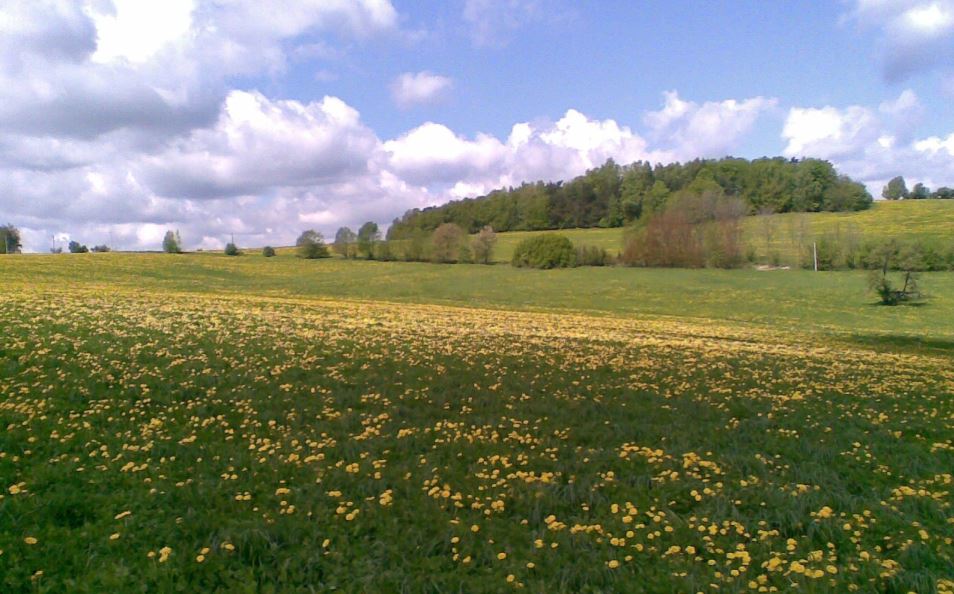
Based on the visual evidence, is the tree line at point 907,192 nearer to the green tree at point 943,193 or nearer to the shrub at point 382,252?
the green tree at point 943,193

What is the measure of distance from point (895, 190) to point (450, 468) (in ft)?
599

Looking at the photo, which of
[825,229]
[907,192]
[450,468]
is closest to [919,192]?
[907,192]

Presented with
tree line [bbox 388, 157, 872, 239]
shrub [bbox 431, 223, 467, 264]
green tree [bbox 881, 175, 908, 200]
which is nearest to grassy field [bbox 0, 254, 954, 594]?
shrub [bbox 431, 223, 467, 264]

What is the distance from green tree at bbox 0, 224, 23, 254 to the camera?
127062 millimetres

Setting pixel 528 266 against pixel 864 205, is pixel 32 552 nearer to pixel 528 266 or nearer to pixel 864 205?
pixel 528 266

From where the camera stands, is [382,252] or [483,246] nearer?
[483,246]

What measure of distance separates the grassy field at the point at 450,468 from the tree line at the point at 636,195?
323 ft

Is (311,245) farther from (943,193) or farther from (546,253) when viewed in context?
(943,193)

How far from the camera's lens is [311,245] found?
364ft

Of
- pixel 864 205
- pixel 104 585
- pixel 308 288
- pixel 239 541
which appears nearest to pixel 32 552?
pixel 104 585

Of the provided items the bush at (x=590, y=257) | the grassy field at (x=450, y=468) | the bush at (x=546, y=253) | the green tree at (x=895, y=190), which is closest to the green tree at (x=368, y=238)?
the bush at (x=546, y=253)

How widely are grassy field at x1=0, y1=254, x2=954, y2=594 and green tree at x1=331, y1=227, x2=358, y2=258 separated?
93.6 m

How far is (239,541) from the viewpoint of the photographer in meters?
6.39

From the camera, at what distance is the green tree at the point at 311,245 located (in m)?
111
